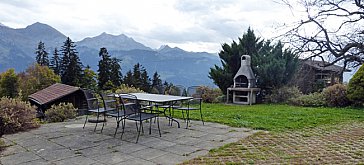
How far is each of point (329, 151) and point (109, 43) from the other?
96016 mm

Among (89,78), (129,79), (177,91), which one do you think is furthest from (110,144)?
(89,78)

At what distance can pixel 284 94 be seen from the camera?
10.4m

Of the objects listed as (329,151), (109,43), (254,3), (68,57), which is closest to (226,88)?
(254,3)

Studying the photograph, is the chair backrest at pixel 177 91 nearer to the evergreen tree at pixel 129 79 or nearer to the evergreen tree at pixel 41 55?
the evergreen tree at pixel 129 79

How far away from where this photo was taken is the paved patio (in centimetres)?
308

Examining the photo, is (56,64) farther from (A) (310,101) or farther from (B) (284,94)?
(A) (310,101)

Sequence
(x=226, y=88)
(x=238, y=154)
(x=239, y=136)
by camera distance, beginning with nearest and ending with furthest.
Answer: (x=238, y=154)
(x=239, y=136)
(x=226, y=88)

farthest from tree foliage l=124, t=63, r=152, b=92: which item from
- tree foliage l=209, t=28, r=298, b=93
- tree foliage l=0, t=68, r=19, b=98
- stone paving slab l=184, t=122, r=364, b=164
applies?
stone paving slab l=184, t=122, r=364, b=164

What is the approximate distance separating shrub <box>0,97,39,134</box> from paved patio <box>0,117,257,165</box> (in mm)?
230

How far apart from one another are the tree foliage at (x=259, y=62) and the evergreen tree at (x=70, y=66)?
15984 mm

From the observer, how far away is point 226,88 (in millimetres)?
11836

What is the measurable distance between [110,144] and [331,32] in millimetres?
12000

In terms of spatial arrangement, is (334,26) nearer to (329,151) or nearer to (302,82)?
(302,82)

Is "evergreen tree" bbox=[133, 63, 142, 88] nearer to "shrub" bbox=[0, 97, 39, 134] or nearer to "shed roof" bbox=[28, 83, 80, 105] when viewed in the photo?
"shed roof" bbox=[28, 83, 80, 105]
